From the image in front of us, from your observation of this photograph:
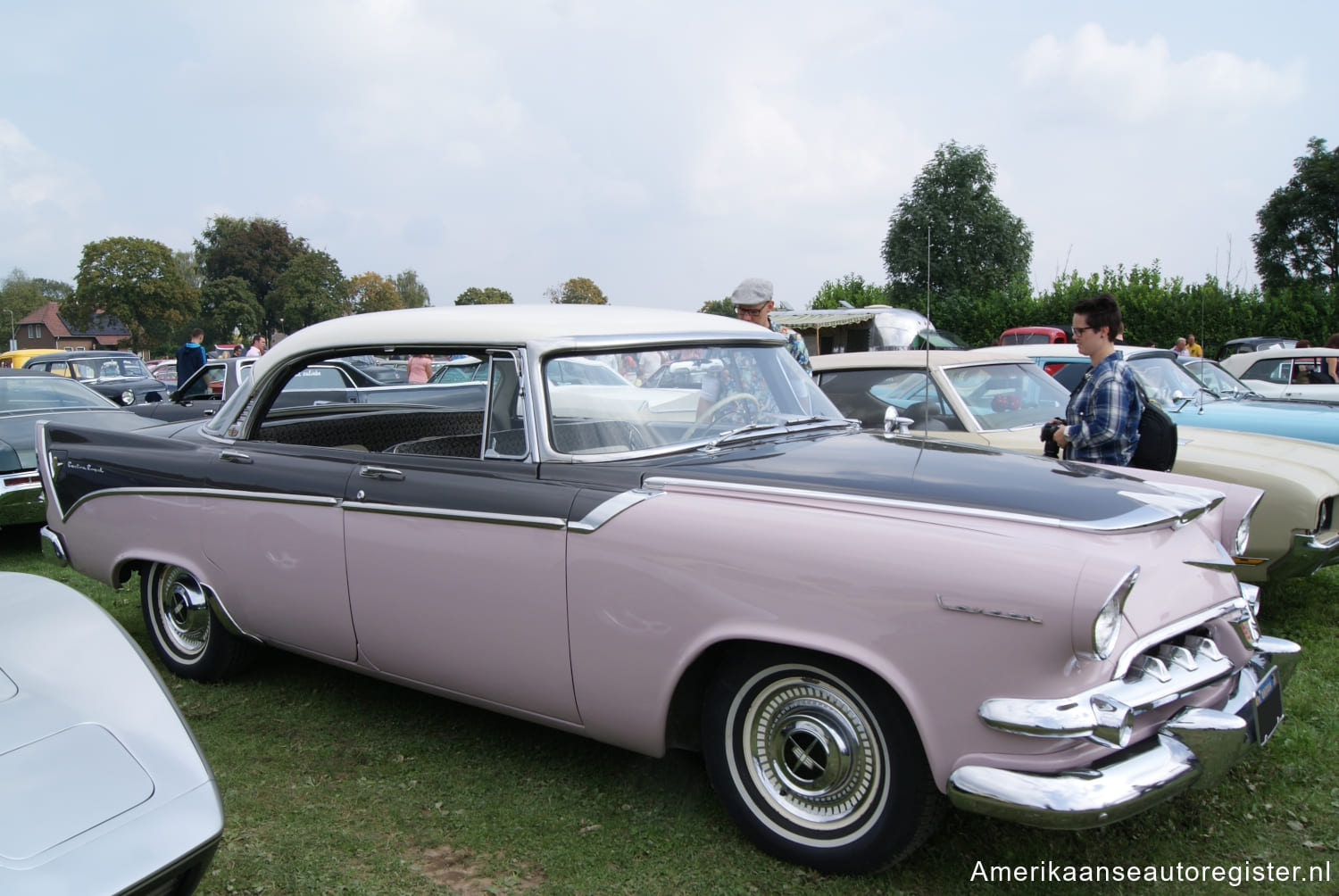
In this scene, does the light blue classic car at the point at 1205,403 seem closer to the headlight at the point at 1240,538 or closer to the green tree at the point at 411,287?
the headlight at the point at 1240,538

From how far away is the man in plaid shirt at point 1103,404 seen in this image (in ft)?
13.2

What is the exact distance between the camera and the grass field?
2611 millimetres

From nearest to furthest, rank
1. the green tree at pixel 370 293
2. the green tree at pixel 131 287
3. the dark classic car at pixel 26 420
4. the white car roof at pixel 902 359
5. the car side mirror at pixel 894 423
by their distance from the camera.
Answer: the car side mirror at pixel 894 423 < the white car roof at pixel 902 359 < the dark classic car at pixel 26 420 < the green tree at pixel 131 287 < the green tree at pixel 370 293

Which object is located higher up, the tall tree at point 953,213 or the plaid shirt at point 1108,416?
the tall tree at point 953,213

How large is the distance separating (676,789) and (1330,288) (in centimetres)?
2669

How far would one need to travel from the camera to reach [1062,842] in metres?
2.71

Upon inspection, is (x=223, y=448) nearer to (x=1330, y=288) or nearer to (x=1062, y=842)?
(x=1062, y=842)

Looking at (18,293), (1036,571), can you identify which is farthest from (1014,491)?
(18,293)

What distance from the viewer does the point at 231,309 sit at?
197 feet

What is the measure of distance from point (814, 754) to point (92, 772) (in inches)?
67.4

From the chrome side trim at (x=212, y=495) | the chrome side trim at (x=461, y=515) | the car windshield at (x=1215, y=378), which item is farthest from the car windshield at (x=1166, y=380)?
the chrome side trim at (x=212, y=495)

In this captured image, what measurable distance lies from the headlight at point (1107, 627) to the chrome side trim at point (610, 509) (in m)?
1.22

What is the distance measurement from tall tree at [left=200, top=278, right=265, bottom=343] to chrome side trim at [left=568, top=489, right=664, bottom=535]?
6273 cm

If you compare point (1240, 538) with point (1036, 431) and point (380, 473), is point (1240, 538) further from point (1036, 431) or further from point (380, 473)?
point (380, 473)
